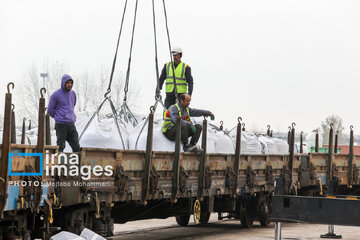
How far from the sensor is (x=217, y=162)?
11.1m

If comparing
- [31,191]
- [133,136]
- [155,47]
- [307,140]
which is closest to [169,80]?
[155,47]

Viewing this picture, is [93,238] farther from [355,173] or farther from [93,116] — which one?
[355,173]

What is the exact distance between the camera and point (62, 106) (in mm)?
9242

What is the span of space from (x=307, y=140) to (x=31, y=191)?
39.9 metres

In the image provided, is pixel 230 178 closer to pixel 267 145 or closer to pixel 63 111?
pixel 267 145

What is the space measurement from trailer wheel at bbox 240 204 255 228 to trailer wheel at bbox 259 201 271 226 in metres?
0.19

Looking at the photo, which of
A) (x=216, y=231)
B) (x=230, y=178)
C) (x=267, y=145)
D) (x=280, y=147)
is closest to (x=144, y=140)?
(x=230, y=178)

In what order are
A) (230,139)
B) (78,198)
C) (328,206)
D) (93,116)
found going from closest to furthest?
(328,206)
(78,198)
(93,116)
(230,139)

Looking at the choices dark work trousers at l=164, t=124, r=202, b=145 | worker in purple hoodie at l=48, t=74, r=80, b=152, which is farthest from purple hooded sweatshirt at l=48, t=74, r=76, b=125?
dark work trousers at l=164, t=124, r=202, b=145

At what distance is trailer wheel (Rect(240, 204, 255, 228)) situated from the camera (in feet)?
44.9

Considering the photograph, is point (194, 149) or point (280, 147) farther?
point (280, 147)

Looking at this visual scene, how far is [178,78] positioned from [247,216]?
3517mm

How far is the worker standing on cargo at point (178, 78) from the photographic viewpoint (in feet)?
38.5

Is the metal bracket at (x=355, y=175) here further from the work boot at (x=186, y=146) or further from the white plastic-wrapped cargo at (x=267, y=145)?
the work boot at (x=186, y=146)
